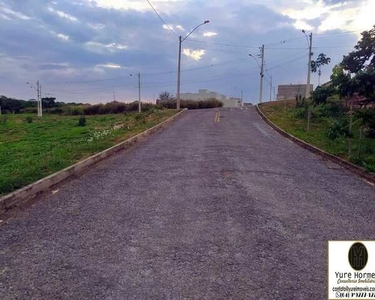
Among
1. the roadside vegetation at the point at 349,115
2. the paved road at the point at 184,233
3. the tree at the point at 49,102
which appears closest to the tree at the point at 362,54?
the roadside vegetation at the point at 349,115

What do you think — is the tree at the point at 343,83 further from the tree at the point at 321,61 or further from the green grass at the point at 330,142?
the tree at the point at 321,61

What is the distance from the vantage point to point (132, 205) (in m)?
5.70

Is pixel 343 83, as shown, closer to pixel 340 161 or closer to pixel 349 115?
pixel 340 161

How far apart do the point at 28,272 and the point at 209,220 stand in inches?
95.6

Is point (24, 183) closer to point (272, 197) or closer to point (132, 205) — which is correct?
point (132, 205)

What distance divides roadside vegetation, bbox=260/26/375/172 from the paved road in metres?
2.47

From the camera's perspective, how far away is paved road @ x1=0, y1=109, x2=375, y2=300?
3336 mm

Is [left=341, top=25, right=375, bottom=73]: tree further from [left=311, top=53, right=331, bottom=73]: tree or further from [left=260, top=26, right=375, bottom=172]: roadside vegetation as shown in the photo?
[left=311, top=53, right=331, bottom=73]: tree

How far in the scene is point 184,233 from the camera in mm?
4562

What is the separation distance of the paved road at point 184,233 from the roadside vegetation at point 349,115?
2468mm

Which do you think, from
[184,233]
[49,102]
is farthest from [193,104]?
[49,102]

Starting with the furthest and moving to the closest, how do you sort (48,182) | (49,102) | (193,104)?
(49,102) → (193,104) → (48,182)

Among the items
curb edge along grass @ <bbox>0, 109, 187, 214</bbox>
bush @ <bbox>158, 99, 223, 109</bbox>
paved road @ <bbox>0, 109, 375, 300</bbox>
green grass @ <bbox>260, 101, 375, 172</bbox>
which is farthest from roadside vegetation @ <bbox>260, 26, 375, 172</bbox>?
bush @ <bbox>158, 99, 223, 109</bbox>

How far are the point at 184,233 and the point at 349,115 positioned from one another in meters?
12.0
